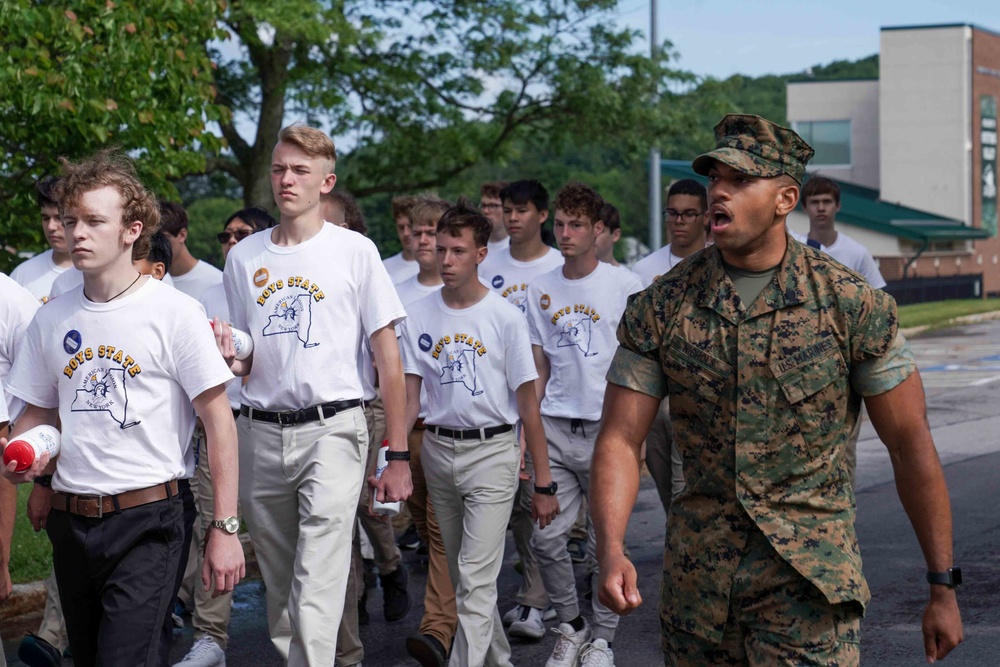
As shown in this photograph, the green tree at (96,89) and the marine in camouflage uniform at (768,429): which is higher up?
the green tree at (96,89)

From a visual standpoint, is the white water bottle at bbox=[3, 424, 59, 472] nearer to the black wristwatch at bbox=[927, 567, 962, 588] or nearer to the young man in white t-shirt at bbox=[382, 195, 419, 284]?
the black wristwatch at bbox=[927, 567, 962, 588]

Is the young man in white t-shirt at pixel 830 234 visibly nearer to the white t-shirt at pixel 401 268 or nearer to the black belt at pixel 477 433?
the white t-shirt at pixel 401 268

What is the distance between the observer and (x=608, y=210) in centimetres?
955

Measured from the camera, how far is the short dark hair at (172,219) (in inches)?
280

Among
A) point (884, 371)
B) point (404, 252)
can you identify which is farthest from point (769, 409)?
point (404, 252)

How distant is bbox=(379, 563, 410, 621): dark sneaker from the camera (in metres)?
7.16

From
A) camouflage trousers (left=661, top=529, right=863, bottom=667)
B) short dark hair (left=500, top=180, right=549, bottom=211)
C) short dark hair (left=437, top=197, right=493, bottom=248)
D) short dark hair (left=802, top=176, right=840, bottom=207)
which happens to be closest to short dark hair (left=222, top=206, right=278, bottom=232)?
short dark hair (left=437, top=197, right=493, bottom=248)

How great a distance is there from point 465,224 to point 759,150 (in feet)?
9.45

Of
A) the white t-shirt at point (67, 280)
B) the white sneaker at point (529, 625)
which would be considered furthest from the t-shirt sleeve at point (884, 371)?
the white t-shirt at point (67, 280)

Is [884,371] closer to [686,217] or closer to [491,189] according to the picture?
[686,217]

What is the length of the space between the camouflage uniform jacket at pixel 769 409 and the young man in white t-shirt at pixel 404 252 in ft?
18.2

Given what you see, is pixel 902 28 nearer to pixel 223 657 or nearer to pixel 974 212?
pixel 974 212

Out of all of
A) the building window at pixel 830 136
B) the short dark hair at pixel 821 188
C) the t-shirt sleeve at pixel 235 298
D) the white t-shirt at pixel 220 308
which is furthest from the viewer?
the building window at pixel 830 136

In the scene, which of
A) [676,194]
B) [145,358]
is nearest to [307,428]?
[145,358]
